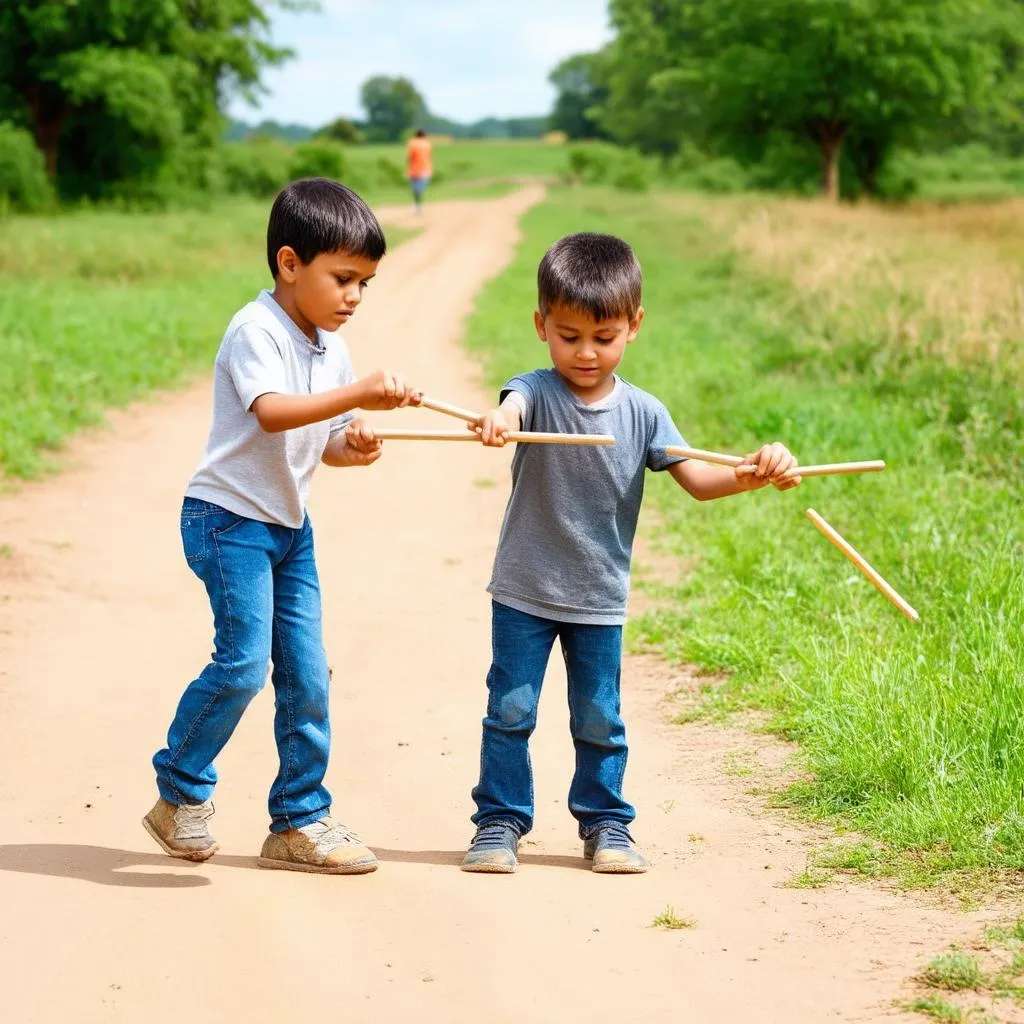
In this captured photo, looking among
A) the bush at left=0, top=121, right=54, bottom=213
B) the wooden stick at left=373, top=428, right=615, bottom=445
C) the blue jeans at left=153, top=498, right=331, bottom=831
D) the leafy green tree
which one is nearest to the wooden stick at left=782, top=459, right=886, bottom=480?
the wooden stick at left=373, top=428, right=615, bottom=445

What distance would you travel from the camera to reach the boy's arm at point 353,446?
367 cm

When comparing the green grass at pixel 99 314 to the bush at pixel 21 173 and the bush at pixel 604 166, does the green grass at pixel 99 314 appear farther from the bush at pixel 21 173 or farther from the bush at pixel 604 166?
the bush at pixel 604 166

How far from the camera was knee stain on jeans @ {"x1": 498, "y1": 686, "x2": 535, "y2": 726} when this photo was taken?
3.83 metres

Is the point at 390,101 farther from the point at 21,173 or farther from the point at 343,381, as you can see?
the point at 343,381

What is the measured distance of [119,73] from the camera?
28.1 m

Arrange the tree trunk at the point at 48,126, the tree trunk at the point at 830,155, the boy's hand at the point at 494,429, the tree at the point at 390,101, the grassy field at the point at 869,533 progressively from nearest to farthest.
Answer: the boy's hand at the point at 494,429 < the grassy field at the point at 869,533 < the tree trunk at the point at 48,126 < the tree trunk at the point at 830,155 < the tree at the point at 390,101

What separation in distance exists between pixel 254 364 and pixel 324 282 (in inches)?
10.7

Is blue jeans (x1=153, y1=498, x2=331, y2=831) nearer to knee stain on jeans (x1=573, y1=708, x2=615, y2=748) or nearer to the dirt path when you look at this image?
the dirt path

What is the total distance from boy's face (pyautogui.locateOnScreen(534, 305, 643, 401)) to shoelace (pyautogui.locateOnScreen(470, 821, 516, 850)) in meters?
1.18

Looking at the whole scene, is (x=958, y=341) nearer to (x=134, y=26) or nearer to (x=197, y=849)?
(x=197, y=849)

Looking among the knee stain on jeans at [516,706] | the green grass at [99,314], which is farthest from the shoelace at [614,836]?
the green grass at [99,314]

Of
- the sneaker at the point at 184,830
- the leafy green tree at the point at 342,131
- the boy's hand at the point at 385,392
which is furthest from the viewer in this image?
the leafy green tree at the point at 342,131

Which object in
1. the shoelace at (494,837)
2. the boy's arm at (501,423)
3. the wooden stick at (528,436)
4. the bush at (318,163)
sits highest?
the bush at (318,163)

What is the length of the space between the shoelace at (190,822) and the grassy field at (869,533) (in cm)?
175
